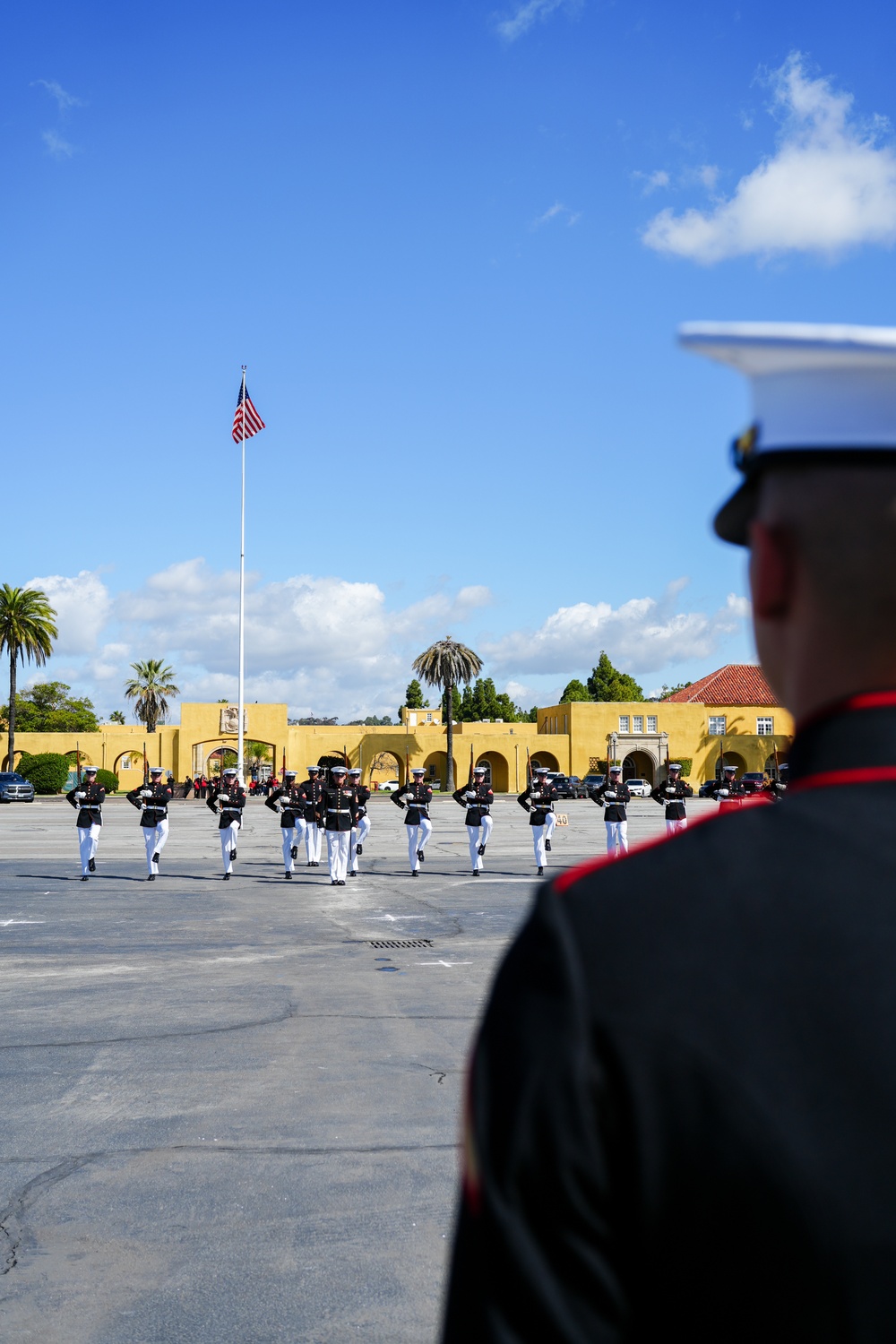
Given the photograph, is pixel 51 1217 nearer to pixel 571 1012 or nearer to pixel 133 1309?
pixel 133 1309

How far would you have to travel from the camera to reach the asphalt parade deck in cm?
420

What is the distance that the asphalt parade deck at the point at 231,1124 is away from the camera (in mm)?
4203

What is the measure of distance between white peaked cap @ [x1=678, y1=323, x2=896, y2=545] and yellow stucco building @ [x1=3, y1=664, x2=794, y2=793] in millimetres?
→ 72821

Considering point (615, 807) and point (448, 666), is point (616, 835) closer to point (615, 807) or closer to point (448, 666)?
point (615, 807)

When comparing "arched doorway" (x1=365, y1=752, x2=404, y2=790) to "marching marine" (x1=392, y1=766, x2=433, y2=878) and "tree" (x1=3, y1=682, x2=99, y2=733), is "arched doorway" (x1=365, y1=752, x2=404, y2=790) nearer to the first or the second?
"tree" (x1=3, y1=682, x2=99, y2=733)

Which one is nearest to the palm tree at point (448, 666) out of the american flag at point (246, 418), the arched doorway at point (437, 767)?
the arched doorway at point (437, 767)

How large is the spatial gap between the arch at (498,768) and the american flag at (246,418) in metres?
43.7

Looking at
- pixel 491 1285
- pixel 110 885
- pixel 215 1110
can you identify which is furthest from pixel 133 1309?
pixel 110 885

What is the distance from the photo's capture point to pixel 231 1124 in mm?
6023

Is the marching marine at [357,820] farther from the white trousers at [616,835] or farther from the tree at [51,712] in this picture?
the tree at [51,712]

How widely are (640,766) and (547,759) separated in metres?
6.41

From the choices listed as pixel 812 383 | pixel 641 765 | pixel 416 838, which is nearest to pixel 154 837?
pixel 416 838

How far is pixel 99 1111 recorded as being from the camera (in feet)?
20.6

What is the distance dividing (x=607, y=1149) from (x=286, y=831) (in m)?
20.5
